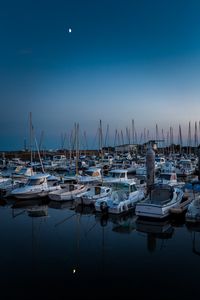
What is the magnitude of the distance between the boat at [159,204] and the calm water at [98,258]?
2.04ft

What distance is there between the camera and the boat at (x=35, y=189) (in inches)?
1001

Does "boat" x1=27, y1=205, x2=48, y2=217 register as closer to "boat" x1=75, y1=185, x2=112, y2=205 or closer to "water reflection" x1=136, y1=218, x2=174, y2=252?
"boat" x1=75, y1=185, x2=112, y2=205

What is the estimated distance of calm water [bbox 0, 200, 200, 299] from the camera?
9.70 metres

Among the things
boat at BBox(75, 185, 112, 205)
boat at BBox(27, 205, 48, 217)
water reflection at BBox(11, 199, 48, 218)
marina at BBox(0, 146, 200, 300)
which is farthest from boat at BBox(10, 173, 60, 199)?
boat at BBox(75, 185, 112, 205)

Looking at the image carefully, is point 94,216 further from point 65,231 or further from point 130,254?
point 130,254

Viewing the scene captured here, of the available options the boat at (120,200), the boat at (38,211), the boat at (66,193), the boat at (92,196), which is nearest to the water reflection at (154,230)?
the boat at (120,200)

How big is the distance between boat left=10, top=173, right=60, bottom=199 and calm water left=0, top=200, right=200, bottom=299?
604cm

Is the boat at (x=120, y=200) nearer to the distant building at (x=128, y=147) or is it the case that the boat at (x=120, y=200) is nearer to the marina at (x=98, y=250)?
the marina at (x=98, y=250)

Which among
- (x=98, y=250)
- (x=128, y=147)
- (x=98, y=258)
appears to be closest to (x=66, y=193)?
(x=98, y=250)

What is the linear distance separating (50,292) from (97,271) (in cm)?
227

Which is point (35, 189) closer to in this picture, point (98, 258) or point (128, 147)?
point (98, 258)

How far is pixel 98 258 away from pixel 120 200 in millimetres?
8807

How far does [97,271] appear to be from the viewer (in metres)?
11.2

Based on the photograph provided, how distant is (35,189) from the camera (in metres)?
26.0
